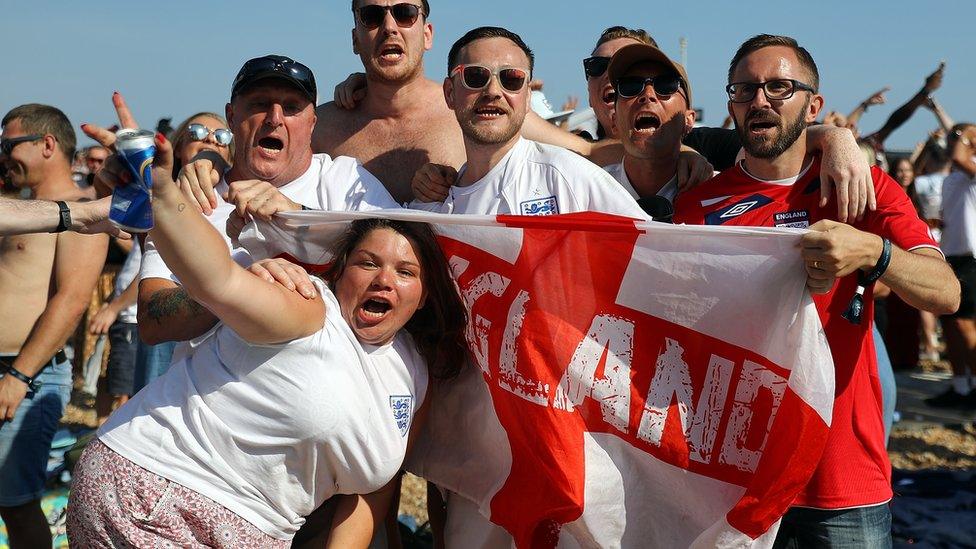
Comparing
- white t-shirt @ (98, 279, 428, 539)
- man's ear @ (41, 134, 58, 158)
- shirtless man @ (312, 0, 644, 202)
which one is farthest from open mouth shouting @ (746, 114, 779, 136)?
man's ear @ (41, 134, 58, 158)

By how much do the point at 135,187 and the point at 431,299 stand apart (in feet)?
3.94

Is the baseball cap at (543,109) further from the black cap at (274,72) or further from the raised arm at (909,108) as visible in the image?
the raised arm at (909,108)

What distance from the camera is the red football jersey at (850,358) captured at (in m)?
2.96

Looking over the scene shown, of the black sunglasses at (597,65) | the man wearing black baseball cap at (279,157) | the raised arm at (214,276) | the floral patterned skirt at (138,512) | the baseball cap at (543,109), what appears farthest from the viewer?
the baseball cap at (543,109)

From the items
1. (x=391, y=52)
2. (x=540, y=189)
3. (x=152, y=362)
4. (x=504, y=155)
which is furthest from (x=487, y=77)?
(x=152, y=362)

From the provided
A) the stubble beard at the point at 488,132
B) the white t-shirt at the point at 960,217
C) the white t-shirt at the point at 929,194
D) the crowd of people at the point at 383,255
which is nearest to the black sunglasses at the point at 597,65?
the crowd of people at the point at 383,255

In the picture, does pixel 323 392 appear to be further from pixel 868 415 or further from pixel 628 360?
pixel 868 415

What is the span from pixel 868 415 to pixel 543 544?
115 cm

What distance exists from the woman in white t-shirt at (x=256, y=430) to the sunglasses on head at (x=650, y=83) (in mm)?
1226

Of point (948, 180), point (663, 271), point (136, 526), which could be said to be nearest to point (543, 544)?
point (663, 271)

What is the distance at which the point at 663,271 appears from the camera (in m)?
2.95

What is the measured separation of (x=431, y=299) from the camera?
122 inches

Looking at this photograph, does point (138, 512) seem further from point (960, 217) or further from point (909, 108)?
point (909, 108)

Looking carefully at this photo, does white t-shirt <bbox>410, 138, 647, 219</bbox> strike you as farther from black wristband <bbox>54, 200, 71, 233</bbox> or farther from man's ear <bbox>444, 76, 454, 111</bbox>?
black wristband <bbox>54, 200, 71, 233</bbox>
